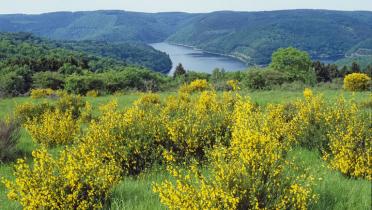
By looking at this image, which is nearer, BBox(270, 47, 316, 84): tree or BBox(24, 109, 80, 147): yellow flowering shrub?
BBox(24, 109, 80, 147): yellow flowering shrub

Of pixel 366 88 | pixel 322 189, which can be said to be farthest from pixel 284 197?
pixel 366 88

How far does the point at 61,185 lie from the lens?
521 centimetres

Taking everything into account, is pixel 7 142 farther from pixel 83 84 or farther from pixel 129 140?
pixel 83 84

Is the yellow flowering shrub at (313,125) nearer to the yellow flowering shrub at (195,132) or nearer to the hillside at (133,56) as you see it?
the yellow flowering shrub at (195,132)

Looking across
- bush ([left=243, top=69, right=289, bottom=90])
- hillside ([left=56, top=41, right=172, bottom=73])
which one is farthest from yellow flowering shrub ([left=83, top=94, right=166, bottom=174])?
hillside ([left=56, top=41, right=172, bottom=73])

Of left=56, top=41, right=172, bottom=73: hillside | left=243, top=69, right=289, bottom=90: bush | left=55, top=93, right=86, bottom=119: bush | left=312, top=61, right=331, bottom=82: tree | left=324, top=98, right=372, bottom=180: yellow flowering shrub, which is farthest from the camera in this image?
left=56, top=41, right=172, bottom=73: hillside

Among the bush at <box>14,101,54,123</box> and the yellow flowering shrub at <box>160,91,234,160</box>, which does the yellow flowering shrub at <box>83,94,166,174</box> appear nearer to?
the yellow flowering shrub at <box>160,91,234,160</box>

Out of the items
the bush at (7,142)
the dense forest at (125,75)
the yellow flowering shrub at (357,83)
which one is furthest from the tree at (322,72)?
the bush at (7,142)

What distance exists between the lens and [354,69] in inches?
3103

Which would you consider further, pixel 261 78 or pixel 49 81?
pixel 49 81

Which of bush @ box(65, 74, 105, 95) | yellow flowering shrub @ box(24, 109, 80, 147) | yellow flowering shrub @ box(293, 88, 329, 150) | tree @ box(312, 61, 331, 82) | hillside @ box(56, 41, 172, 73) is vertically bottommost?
hillside @ box(56, 41, 172, 73)

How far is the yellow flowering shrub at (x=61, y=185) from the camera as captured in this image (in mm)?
4898

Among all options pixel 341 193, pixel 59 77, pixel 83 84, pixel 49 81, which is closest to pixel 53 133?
pixel 341 193

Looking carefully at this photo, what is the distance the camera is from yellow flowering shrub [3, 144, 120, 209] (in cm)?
490
